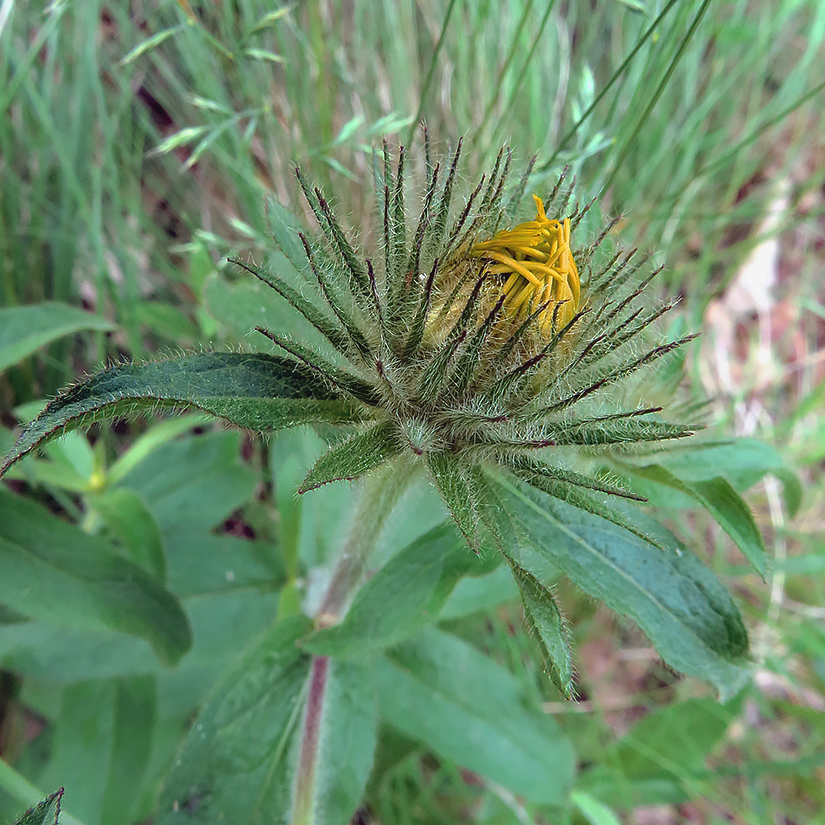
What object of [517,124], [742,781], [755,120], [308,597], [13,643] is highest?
[755,120]

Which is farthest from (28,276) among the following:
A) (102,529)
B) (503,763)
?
(503,763)

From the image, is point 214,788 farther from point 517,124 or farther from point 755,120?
point 755,120

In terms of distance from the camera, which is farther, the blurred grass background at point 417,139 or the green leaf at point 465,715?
the blurred grass background at point 417,139

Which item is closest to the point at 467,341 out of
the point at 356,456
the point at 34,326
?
the point at 356,456

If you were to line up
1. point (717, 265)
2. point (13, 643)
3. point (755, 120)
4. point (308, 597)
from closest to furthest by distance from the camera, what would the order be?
1. point (13, 643)
2. point (308, 597)
3. point (755, 120)
4. point (717, 265)

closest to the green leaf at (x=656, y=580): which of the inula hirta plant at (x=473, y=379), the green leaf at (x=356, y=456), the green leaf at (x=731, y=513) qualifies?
the inula hirta plant at (x=473, y=379)

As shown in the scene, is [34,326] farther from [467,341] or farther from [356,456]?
[467,341]

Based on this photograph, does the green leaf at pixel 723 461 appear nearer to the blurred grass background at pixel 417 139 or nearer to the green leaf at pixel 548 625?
the green leaf at pixel 548 625
